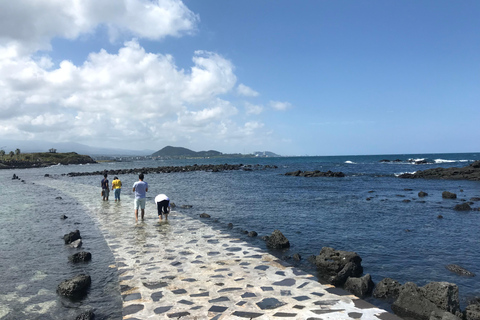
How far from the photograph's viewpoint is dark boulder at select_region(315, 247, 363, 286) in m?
8.55

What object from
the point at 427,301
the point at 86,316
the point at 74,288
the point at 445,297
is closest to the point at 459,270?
the point at 445,297

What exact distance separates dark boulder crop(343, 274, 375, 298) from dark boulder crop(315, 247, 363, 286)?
38cm

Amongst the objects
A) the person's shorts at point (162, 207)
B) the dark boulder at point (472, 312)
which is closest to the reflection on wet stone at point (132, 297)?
the dark boulder at point (472, 312)

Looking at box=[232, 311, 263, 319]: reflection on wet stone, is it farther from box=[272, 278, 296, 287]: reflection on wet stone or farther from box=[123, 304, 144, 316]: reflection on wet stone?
box=[123, 304, 144, 316]: reflection on wet stone

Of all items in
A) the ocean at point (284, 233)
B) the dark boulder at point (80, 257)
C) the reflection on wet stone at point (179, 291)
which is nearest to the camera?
the reflection on wet stone at point (179, 291)

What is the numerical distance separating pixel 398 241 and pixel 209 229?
845cm

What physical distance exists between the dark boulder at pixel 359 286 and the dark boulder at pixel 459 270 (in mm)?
3497

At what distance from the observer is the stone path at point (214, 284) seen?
6.41m

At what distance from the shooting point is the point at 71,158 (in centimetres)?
15325

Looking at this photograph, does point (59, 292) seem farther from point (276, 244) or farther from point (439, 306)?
point (439, 306)

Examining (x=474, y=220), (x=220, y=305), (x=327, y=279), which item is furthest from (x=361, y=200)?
(x=220, y=305)

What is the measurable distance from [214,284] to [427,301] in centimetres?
495

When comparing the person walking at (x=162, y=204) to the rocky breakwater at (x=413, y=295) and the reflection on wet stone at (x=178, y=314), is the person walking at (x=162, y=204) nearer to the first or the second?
the rocky breakwater at (x=413, y=295)

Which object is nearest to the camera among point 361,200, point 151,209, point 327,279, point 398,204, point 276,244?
point 327,279
